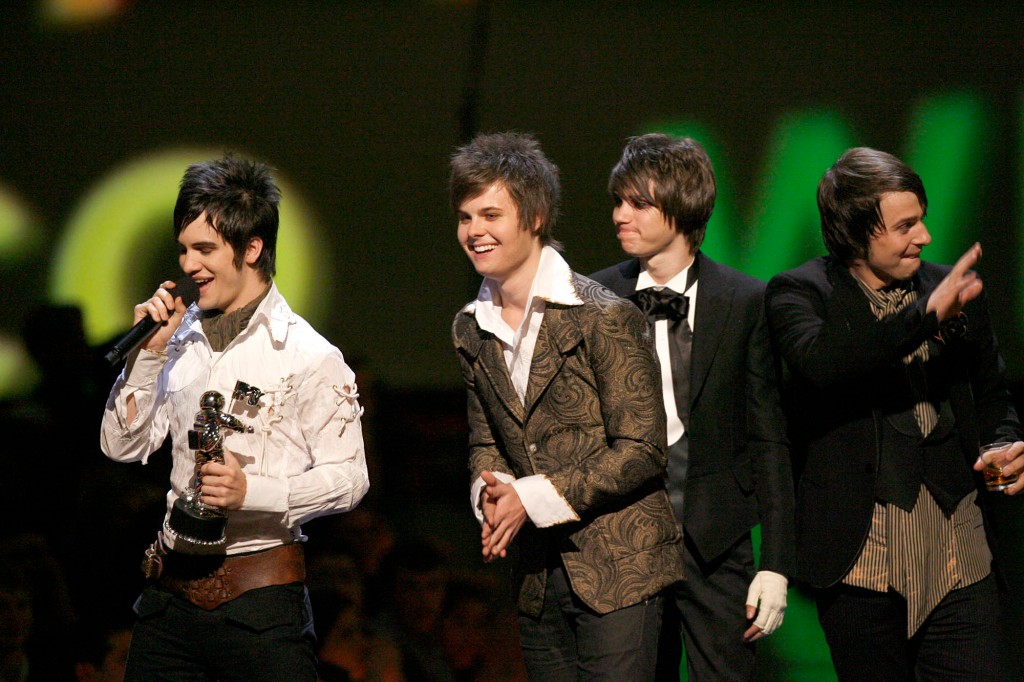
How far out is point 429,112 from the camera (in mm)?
3855

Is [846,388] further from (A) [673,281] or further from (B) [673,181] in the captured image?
(B) [673,181]

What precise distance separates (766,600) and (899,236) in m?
0.90

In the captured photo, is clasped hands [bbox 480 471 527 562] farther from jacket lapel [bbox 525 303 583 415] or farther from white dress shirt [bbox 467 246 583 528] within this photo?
jacket lapel [bbox 525 303 583 415]

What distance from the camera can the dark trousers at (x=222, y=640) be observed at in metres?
2.27

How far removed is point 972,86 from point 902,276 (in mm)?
1541

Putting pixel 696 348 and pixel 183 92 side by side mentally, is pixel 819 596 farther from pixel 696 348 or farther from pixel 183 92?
pixel 183 92

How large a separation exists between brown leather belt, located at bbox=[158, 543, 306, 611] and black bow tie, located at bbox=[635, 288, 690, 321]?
105 centimetres

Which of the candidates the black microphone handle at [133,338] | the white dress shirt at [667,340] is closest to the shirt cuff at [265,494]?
the black microphone handle at [133,338]

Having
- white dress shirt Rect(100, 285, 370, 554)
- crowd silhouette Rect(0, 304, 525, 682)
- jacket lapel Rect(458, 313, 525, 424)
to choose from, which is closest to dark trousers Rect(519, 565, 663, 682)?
jacket lapel Rect(458, 313, 525, 424)

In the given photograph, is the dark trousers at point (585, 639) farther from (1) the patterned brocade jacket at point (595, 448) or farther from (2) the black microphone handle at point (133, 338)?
(2) the black microphone handle at point (133, 338)

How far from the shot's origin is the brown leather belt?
7.47 ft

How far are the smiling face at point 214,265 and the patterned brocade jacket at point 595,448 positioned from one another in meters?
0.58

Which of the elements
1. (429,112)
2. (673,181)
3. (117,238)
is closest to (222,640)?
(673,181)

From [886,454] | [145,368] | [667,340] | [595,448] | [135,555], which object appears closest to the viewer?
[595,448]
